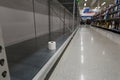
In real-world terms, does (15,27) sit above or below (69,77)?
above

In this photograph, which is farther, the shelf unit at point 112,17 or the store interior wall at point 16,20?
the shelf unit at point 112,17

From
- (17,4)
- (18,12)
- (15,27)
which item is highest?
(17,4)

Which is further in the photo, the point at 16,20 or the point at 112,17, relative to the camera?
the point at 112,17

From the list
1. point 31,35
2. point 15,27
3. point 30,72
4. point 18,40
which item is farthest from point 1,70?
point 31,35

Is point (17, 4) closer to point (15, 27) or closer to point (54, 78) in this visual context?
point (15, 27)

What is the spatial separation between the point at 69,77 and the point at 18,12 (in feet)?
5.59

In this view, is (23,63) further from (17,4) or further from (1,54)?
(17,4)

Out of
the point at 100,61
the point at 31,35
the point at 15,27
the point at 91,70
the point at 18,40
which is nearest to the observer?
the point at 91,70

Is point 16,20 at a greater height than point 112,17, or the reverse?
point 112,17

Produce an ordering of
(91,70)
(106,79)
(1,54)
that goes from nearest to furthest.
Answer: (1,54) → (106,79) → (91,70)

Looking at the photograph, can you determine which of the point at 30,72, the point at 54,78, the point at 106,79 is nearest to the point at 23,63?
the point at 30,72

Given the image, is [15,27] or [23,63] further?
[15,27]

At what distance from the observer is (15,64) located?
1377mm

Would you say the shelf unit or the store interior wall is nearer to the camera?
the store interior wall
